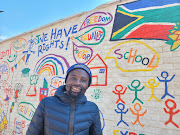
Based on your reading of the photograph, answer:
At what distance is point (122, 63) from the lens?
2.79 meters

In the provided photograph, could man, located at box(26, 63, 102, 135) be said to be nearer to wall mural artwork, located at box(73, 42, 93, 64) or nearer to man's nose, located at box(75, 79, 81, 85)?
man's nose, located at box(75, 79, 81, 85)

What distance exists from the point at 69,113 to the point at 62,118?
0.24 ft

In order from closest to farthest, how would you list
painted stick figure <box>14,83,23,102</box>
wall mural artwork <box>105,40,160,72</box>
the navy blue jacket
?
the navy blue jacket → wall mural artwork <box>105,40,160,72</box> → painted stick figure <box>14,83,23,102</box>

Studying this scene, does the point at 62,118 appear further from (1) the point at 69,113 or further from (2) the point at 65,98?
(2) the point at 65,98

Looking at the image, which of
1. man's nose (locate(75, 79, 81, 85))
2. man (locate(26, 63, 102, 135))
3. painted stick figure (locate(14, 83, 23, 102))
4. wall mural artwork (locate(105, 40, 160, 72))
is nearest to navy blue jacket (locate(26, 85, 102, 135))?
man (locate(26, 63, 102, 135))

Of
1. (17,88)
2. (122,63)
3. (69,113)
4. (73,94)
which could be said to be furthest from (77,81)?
(17,88)

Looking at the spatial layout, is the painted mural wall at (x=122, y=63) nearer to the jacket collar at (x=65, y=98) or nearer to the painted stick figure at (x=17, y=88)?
the painted stick figure at (x=17, y=88)

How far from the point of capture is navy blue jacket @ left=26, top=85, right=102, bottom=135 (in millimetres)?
1261

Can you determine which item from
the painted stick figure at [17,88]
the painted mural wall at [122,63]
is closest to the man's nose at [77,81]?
the painted mural wall at [122,63]

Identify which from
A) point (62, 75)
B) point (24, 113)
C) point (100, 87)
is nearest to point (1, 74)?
point (24, 113)

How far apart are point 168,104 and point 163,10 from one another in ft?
5.39

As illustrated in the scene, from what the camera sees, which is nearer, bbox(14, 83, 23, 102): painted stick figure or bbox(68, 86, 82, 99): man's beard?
bbox(68, 86, 82, 99): man's beard

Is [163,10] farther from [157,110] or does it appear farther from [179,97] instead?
[157,110]

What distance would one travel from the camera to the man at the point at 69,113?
1.27 m
